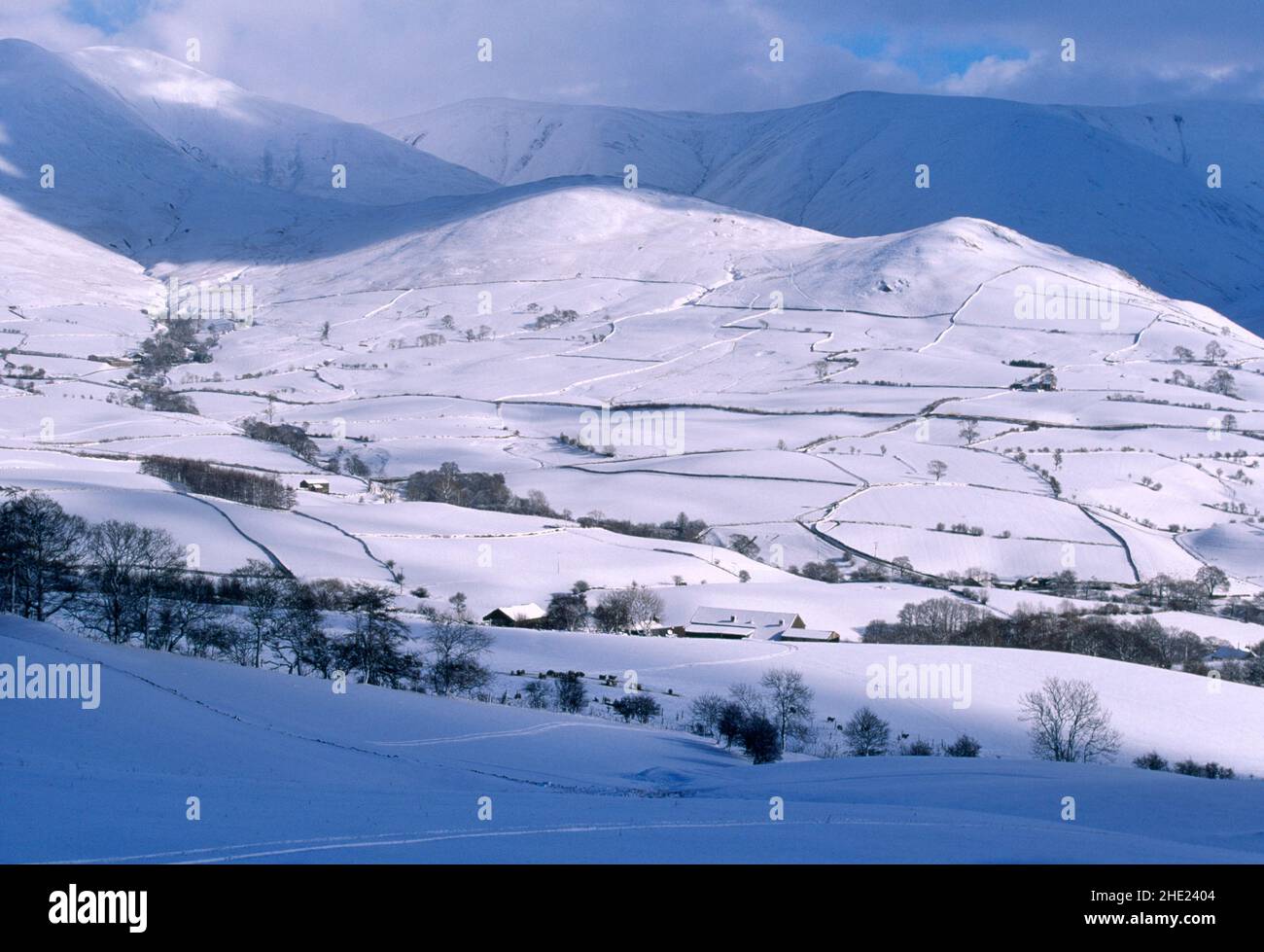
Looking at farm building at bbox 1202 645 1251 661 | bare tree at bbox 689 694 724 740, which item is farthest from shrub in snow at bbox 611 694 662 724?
farm building at bbox 1202 645 1251 661

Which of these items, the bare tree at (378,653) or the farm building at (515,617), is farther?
the farm building at (515,617)

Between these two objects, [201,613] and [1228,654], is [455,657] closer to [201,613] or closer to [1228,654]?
[201,613]

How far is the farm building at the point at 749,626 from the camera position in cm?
3819

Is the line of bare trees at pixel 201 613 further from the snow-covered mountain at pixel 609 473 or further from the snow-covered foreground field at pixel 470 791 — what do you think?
the snow-covered foreground field at pixel 470 791

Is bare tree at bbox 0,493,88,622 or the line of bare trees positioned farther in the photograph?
bare tree at bbox 0,493,88,622

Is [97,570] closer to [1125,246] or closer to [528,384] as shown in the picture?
[528,384]

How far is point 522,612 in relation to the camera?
132 ft

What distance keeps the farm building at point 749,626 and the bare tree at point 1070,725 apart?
9388 mm

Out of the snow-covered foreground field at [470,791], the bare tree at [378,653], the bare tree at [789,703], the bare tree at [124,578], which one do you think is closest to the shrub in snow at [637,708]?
the snow-covered foreground field at [470,791]

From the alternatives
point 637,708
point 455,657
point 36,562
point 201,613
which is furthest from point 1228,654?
point 36,562

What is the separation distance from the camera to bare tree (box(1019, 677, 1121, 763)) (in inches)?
1054

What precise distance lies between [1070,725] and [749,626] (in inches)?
497

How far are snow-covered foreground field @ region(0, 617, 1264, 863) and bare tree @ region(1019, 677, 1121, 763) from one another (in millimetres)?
1768

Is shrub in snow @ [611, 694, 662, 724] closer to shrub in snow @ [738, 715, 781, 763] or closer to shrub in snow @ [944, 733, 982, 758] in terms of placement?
shrub in snow @ [738, 715, 781, 763]
